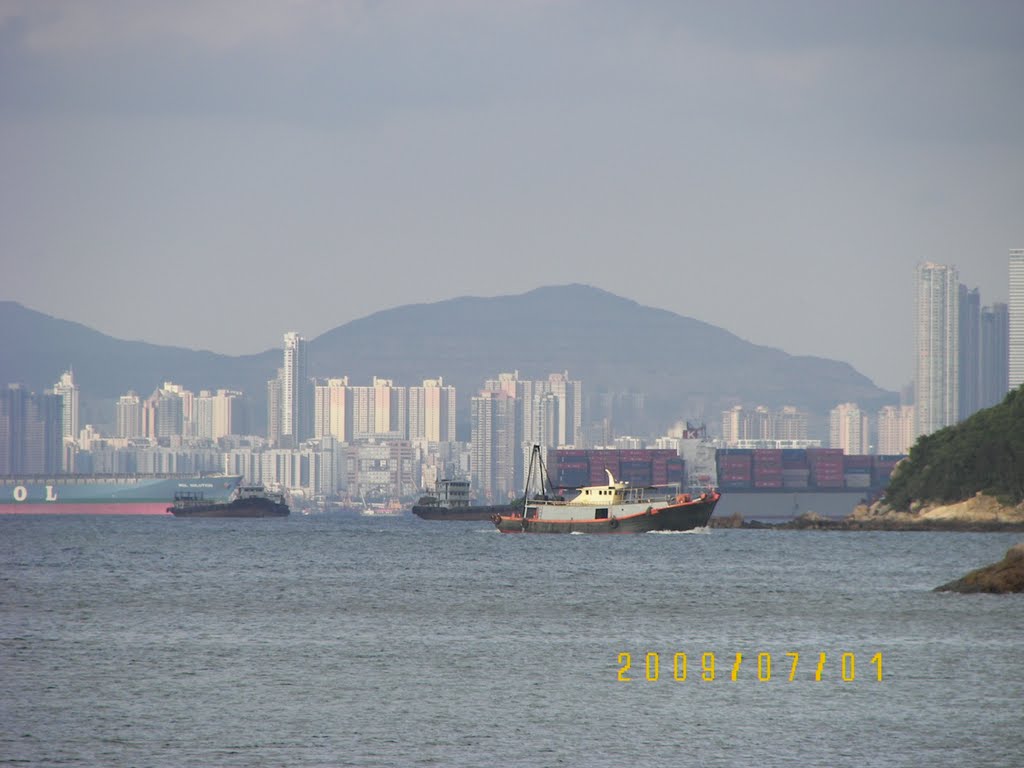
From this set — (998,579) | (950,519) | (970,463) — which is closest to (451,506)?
(970,463)

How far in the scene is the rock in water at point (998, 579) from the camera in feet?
204

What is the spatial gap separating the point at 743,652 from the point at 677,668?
4.16m

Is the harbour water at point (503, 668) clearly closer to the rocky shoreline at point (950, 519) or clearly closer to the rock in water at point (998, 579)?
the rock in water at point (998, 579)

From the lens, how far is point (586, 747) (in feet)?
103

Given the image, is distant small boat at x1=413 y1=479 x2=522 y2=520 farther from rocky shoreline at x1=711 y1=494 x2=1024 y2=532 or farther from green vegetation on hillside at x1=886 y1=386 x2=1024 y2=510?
green vegetation on hillside at x1=886 y1=386 x2=1024 y2=510

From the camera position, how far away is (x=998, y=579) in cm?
6247

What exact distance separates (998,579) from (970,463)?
80.6 m

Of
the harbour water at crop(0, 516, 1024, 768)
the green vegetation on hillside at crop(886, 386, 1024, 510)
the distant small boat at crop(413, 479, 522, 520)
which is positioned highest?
the green vegetation on hillside at crop(886, 386, 1024, 510)

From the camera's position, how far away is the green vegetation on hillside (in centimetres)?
13662

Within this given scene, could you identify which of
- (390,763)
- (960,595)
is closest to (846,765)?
(390,763)
